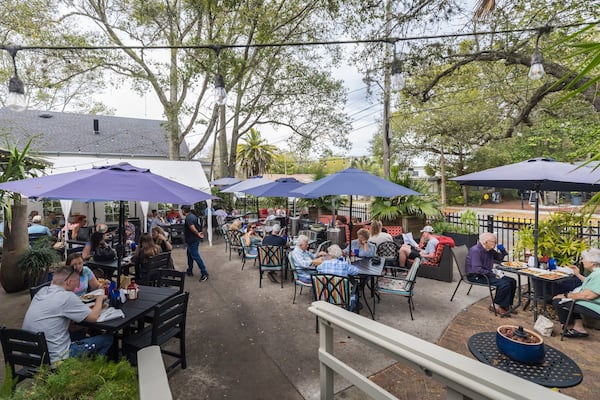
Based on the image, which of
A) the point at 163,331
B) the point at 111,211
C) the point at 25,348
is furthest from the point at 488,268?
the point at 111,211

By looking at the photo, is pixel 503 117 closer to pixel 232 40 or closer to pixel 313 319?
pixel 232 40

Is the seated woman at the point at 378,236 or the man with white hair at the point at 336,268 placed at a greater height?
the seated woman at the point at 378,236

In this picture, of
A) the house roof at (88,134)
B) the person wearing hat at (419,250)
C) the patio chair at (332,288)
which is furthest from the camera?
the house roof at (88,134)

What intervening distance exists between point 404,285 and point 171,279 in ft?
12.4

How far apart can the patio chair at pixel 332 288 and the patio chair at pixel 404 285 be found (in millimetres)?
954

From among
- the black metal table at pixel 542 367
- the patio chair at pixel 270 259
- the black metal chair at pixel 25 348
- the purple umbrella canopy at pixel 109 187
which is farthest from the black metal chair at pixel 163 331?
the black metal table at pixel 542 367

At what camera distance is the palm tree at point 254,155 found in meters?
32.9

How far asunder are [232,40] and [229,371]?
12.9 metres

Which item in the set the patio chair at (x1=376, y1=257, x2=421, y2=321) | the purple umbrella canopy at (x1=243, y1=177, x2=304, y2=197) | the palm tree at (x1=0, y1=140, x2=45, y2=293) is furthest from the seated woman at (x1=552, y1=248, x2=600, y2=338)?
the palm tree at (x1=0, y1=140, x2=45, y2=293)

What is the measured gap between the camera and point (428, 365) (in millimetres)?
1545

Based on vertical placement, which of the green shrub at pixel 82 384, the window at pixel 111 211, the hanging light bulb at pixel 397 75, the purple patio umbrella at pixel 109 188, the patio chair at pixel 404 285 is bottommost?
the patio chair at pixel 404 285

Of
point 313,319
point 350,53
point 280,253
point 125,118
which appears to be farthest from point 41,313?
point 125,118

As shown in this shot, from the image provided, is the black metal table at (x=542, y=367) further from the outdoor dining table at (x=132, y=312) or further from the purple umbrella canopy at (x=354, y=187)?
the outdoor dining table at (x=132, y=312)

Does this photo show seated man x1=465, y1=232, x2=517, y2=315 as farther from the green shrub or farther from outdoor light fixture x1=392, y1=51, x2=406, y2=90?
the green shrub
